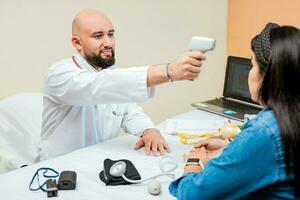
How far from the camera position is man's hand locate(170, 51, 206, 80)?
4.56ft

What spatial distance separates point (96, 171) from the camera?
54.7 inches

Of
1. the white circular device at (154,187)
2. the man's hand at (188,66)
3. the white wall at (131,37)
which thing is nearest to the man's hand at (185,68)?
the man's hand at (188,66)

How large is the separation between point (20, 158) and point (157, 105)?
125cm

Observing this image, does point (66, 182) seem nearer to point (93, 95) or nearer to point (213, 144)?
point (93, 95)

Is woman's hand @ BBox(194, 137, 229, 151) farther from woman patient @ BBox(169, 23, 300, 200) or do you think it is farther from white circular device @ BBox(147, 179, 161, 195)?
woman patient @ BBox(169, 23, 300, 200)

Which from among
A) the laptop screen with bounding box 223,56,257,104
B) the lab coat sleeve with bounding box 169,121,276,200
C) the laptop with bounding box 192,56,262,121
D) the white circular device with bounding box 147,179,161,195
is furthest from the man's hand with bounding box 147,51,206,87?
the laptop screen with bounding box 223,56,257,104

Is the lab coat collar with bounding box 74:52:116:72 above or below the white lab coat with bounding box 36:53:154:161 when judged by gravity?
above

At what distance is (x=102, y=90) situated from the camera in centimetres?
152

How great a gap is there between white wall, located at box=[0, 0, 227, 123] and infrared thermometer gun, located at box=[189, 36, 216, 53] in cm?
131

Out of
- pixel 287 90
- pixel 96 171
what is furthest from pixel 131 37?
pixel 287 90

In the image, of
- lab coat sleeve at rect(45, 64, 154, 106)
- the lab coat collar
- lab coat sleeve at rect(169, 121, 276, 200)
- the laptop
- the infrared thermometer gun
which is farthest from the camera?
the laptop

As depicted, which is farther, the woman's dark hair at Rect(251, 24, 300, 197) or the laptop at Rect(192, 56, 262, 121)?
the laptop at Rect(192, 56, 262, 121)

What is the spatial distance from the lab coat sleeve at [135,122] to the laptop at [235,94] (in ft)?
1.60

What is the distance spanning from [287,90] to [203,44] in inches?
20.5
